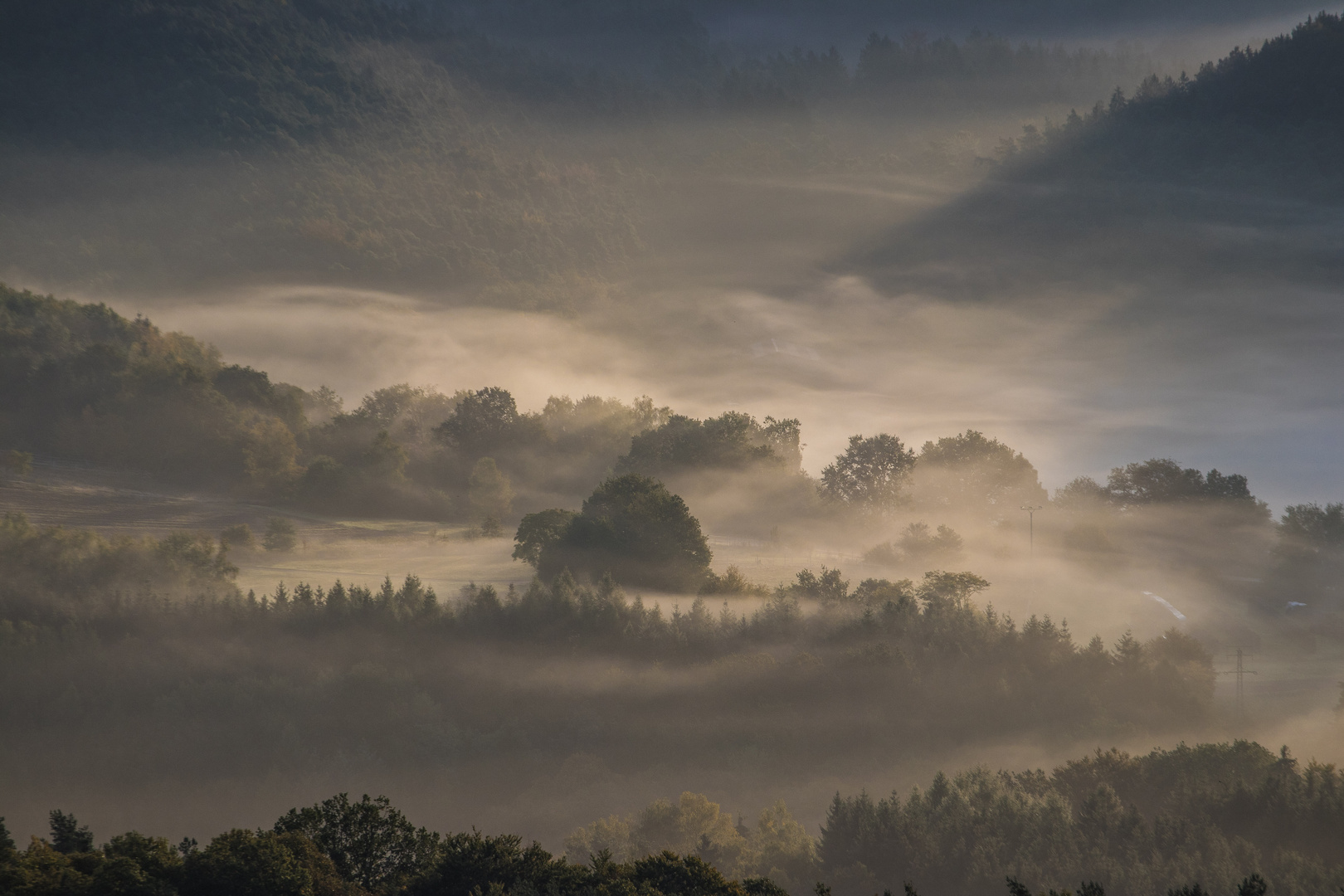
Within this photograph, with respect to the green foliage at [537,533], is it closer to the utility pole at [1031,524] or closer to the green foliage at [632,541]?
the green foliage at [632,541]

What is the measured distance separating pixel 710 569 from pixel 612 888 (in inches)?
2974

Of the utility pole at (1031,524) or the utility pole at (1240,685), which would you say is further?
A: the utility pole at (1031,524)

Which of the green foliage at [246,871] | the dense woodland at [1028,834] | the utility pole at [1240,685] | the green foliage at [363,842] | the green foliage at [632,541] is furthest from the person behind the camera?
the green foliage at [632,541]

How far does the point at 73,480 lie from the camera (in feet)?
319

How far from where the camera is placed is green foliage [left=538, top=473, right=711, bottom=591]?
300ft

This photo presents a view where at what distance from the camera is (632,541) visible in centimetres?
9231

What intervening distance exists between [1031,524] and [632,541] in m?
70.6

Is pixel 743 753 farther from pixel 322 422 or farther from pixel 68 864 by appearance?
pixel 322 422

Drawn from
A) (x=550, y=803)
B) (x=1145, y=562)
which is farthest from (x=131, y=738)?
(x=1145, y=562)

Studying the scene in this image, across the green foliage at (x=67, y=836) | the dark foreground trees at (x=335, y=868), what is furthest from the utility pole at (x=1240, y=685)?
the green foliage at (x=67, y=836)

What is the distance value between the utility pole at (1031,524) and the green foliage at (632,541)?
61211 millimetres

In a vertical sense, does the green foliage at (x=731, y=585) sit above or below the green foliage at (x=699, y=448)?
below

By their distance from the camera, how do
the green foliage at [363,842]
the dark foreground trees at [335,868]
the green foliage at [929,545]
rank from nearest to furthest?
the dark foreground trees at [335,868] < the green foliage at [363,842] < the green foliage at [929,545]

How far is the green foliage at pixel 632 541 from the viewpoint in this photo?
9150 centimetres
